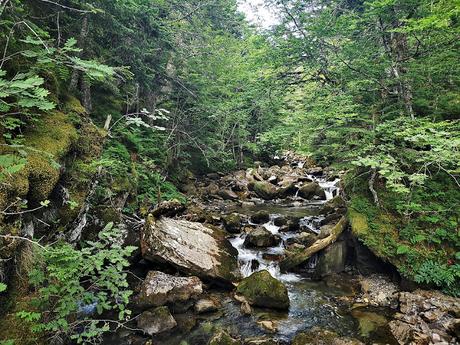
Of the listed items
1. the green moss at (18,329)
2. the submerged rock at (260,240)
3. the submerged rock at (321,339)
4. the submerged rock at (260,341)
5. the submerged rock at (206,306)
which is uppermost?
the green moss at (18,329)

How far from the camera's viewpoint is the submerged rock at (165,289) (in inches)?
251

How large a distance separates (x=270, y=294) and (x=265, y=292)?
0.12 metres

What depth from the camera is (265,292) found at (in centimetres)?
674

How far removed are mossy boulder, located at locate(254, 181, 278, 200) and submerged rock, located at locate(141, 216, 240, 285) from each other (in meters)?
8.97

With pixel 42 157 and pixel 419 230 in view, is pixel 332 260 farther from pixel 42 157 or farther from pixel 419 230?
pixel 42 157

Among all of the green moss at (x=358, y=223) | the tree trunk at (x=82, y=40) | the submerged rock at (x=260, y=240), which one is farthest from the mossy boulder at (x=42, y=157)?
the green moss at (x=358, y=223)

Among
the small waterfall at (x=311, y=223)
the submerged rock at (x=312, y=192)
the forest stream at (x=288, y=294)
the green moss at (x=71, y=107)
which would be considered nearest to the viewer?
the forest stream at (x=288, y=294)

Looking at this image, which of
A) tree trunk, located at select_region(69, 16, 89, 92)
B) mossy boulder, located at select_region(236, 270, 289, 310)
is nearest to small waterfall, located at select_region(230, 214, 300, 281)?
mossy boulder, located at select_region(236, 270, 289, 310)

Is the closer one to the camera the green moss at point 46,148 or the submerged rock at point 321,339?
the green moss at point 46,148

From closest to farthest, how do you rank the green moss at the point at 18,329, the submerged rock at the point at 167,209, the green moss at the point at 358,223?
1. the green moss at the point at 18,329
2. the green moss at the point at 358,223
3. the submerged rock at the point at 167,209

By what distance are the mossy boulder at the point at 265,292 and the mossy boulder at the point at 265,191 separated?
10447 millimetres

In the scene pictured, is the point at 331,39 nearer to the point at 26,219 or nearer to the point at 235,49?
the point at 235,49

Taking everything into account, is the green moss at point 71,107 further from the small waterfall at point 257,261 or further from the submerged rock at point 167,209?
the small waterfall at point 257,261

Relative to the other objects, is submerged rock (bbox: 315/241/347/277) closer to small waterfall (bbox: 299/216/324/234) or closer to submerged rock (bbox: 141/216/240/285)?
small waterfall (bbox: 299/216/324/234)
